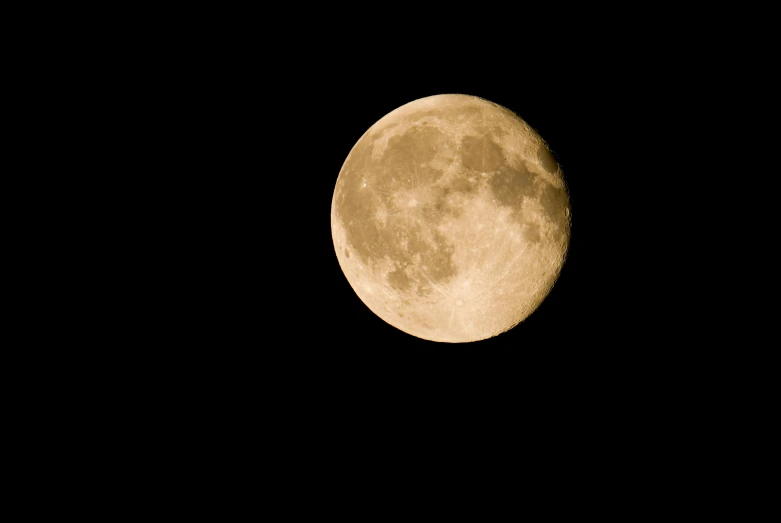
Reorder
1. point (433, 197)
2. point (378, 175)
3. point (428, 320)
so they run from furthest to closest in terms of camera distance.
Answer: point (428, 320)
point (378, 175)
point (433, 197)

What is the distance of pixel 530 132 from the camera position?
2.72 meters

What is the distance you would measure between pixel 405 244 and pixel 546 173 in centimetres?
93

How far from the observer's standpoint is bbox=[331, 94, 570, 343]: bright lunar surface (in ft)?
7.64

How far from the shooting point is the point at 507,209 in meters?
2.35

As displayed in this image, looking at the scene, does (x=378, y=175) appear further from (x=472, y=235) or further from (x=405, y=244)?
(x=472, y=235)

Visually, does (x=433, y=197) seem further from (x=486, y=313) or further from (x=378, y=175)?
(x=486, y=313)

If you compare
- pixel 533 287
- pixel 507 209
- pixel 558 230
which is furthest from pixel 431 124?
pixel 533 287

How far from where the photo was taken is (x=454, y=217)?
231cm

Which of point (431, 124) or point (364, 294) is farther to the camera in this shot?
point (364, 294)

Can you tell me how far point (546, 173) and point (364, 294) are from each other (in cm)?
132

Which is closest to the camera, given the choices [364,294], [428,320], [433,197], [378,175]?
[433,197]

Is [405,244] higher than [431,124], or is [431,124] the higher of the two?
[431,124]

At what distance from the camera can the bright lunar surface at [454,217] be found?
2.33 meters

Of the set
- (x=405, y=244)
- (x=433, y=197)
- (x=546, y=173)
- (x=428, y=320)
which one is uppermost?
(x=546, y=173)
